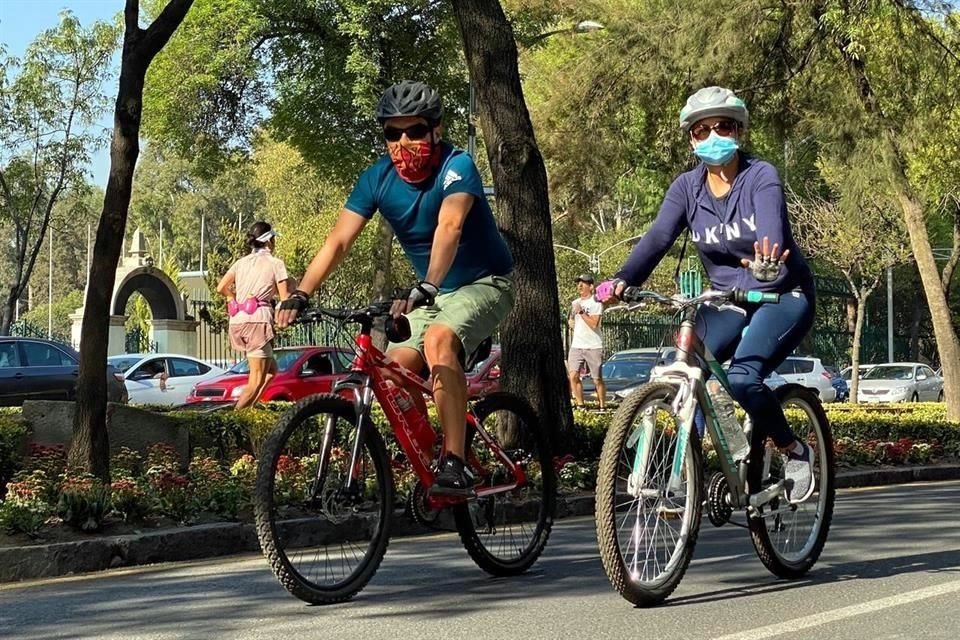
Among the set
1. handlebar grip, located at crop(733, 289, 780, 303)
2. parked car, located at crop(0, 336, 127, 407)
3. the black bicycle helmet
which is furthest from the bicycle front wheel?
parked car, located at crop(0, 336, 127, 407)

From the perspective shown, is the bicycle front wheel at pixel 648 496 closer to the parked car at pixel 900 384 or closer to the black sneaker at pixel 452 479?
the black sneaker at pixel 452 479

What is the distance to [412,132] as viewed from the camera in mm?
6336

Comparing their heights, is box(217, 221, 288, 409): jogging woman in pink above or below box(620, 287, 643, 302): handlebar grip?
above

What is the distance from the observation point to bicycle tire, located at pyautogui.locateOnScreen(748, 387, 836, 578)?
6609 mm

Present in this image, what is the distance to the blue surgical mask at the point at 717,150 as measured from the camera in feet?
21.0

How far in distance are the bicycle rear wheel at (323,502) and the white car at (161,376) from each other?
23135 mm

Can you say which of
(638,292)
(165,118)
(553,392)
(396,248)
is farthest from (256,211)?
(638,292)

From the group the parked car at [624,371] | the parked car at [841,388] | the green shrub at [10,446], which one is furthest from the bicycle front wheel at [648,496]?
the parked car at [841,388]

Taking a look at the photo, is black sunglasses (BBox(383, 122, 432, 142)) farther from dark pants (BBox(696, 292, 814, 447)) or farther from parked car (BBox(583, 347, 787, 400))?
parked car (BBox(583, 347, 787, 400))

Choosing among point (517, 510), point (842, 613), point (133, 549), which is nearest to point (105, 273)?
point (133, 549)

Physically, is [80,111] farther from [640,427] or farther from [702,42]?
[640,427]

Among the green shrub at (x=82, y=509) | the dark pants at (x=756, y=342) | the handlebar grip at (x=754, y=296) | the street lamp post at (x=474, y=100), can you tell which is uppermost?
the street lamp post at (x=474, y=100)

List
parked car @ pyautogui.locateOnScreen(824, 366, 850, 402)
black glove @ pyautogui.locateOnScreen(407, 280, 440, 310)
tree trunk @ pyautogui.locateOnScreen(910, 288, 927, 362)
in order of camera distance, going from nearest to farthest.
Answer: black glove @ pyautogui.locateOnScreen(407, 280, 440, 310) → parked car @ pyautogui.locateOnScreen(824, 366, 850, 402) → tree trunk @ pyautogui.locateOnScreen(910, 288, 927, 362)

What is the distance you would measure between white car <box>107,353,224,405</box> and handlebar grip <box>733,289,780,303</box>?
23600 mm
